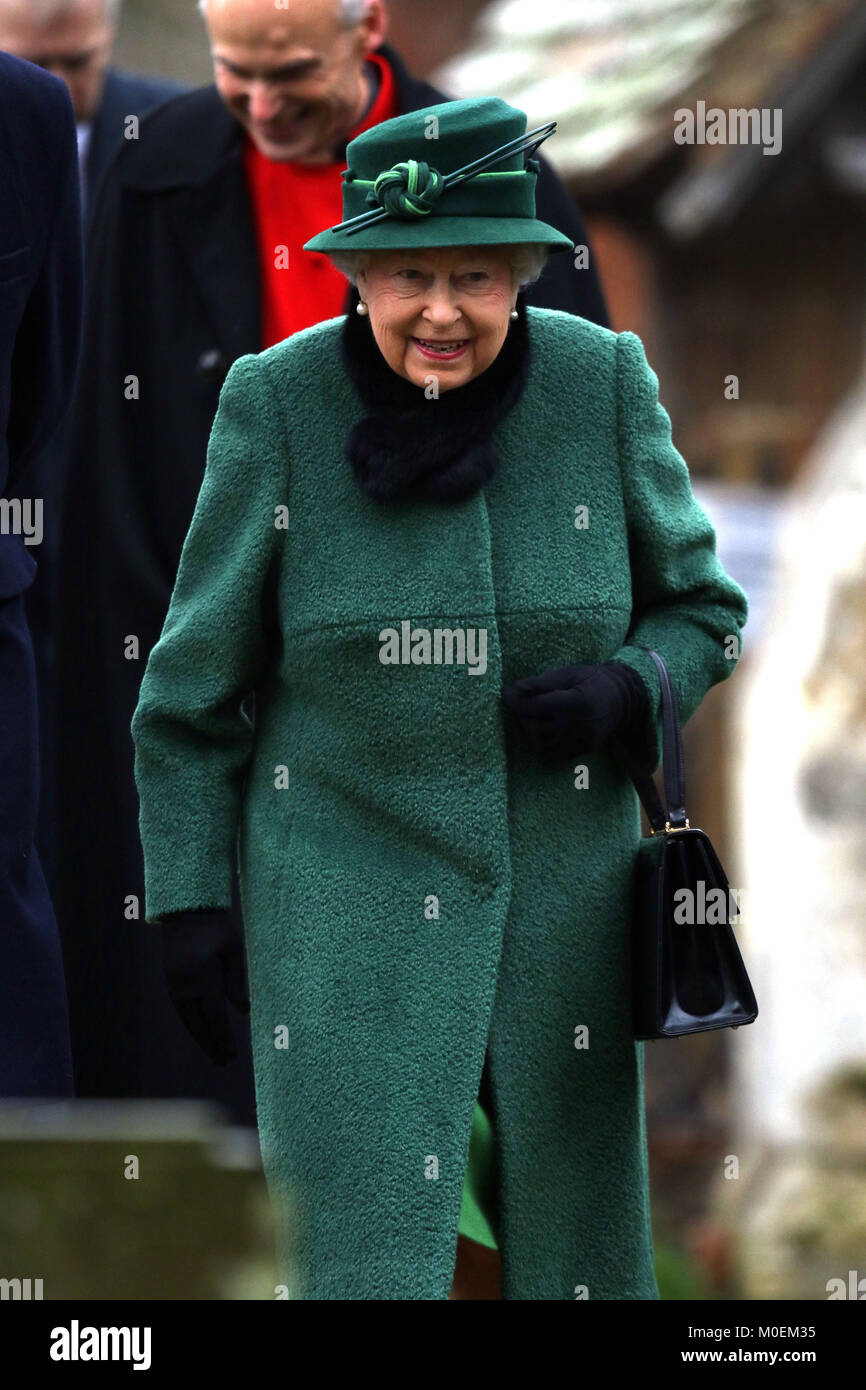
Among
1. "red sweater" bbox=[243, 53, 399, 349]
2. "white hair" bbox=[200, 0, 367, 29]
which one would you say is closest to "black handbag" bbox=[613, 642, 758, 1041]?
"red sweater" bbox=[243, 53, 399, 349]

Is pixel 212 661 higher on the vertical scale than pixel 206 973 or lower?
higher

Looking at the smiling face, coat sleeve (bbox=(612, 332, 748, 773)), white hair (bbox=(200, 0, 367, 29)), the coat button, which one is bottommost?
coat sleeve (bbox=(612, 332, 748, 773))

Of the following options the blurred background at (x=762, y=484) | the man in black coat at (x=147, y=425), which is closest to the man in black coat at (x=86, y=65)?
Result: the man in black coat at (x=147, y=425)

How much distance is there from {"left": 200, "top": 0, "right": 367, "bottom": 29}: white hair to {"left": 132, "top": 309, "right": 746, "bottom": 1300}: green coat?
4.08 ft

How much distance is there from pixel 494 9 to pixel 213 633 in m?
8.26

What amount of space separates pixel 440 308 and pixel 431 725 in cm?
48

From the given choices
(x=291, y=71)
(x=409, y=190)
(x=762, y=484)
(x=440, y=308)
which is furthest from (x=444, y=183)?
(x=762, y=484)

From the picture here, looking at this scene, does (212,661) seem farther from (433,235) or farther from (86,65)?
(86,65)

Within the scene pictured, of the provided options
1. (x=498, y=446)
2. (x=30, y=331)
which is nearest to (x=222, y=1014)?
(x=498, y=446)

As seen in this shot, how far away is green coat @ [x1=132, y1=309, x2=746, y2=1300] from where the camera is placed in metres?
3.49

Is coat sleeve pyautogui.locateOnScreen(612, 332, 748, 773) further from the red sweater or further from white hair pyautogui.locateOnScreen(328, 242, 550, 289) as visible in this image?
the red sweater

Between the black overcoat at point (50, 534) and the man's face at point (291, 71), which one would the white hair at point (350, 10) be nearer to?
the man's face at point (291, 71)

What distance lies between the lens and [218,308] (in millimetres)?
4789

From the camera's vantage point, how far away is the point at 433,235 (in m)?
3.39
